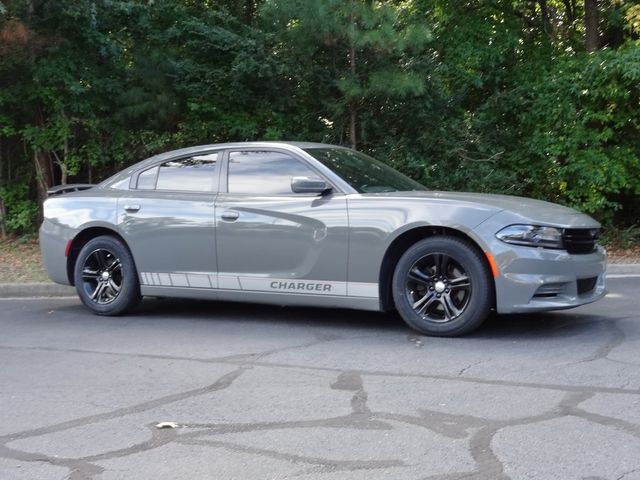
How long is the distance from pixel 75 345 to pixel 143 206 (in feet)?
5.15

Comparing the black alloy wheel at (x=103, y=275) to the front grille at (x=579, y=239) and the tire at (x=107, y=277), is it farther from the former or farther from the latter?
the front grille at (x=579, y=239)

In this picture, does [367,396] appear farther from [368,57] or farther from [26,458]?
[368,57]

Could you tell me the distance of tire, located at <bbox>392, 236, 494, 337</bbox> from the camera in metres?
6.39

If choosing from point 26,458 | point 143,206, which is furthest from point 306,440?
point 143,206

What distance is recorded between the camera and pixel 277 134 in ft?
44.0

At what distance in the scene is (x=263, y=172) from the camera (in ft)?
24.6

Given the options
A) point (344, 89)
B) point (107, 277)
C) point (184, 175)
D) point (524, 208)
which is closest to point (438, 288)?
point (524, 208)

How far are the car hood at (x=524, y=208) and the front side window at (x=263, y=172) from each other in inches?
32.6

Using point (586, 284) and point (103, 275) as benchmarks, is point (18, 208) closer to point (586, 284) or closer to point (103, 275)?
point (103, 275)

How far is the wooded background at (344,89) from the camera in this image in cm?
1247

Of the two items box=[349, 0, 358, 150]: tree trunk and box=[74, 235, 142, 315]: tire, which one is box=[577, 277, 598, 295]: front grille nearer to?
box=[74, 235, 142, 315]: tire

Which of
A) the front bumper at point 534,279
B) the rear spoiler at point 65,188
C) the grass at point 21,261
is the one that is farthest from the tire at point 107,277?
the front bumper at point 534,279

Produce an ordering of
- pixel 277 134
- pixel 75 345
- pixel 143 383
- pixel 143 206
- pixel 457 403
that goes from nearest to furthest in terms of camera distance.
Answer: pixel 457 403, pixel 143 383, pixel 75 345, pixel 143 206, pixel 277 134

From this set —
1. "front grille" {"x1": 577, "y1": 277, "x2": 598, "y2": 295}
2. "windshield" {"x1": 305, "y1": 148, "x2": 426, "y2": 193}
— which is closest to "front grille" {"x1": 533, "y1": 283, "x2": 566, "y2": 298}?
"front grille" {"x1": 577, "y1": 277, "x2": 598, "y2": 295}
